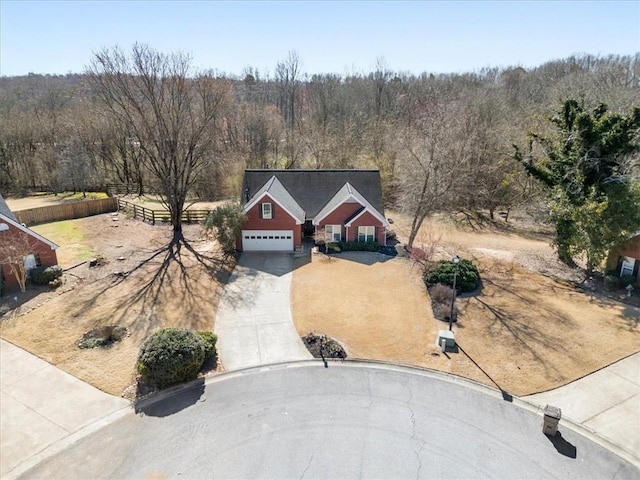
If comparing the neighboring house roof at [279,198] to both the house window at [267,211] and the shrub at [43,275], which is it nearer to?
the house window at [267,211]

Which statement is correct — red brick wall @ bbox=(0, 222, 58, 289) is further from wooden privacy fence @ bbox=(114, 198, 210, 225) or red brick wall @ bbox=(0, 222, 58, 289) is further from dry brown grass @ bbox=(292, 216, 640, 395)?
dry brown grass @ bbox=(292, 216, 640, 395)

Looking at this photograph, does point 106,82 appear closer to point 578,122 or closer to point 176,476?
point 176,476

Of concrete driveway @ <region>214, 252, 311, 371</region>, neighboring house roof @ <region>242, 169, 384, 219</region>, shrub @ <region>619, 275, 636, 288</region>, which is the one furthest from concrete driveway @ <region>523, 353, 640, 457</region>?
neighboring house roof @ <region>242, 169, 384, 219</region>

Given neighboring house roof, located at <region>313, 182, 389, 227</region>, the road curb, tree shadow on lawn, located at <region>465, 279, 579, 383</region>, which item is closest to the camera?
the road curb

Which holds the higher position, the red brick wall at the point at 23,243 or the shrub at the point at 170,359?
the red brick wall at the point at 23,243

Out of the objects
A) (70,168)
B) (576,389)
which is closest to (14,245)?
(70,168)

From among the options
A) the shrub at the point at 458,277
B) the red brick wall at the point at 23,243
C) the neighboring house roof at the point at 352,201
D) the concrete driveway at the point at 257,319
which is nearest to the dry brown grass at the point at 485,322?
the shrub at the point at 458,277
